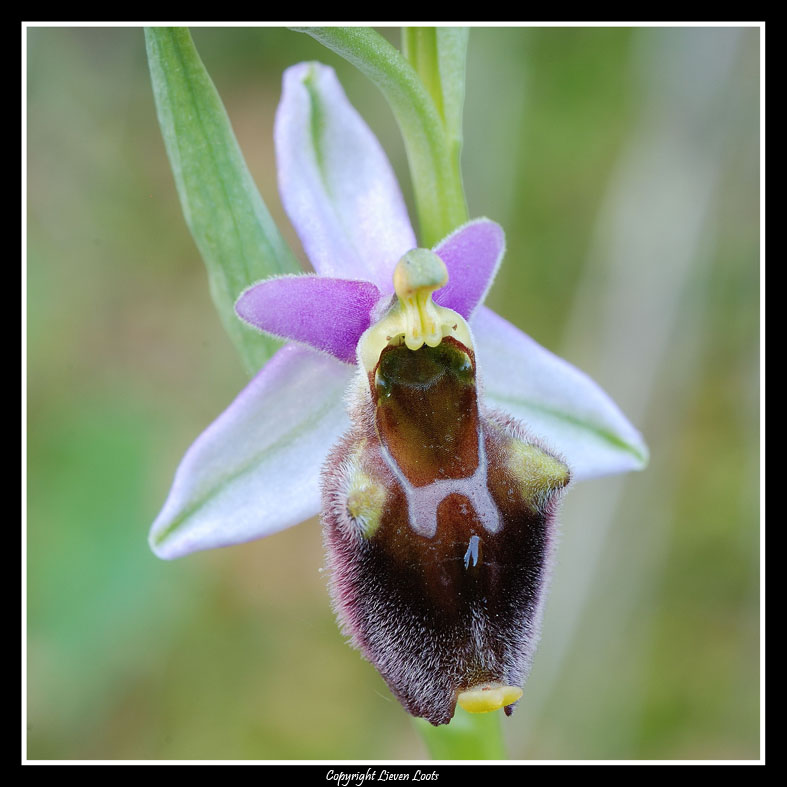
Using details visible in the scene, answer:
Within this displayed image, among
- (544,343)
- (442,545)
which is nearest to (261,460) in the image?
(442,545)

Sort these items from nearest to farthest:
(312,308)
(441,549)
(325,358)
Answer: (441,549) → (312,308) → (325,358)

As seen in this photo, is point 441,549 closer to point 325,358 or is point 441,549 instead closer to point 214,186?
point 325,358

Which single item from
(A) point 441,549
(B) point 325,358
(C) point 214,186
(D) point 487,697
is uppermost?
(C) point 214,186

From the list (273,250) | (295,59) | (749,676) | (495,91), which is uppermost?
(295,59)

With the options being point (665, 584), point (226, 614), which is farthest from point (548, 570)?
point (665, 584)

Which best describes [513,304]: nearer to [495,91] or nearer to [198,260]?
[495,91]

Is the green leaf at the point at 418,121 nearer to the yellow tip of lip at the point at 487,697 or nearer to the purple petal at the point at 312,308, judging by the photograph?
the purple petal at the point at 312,308
